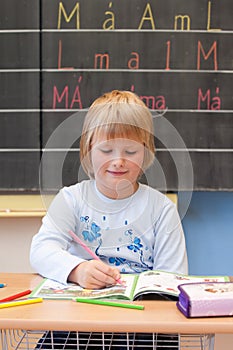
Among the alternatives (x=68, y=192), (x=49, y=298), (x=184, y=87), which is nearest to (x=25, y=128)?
(x=184, y=87)

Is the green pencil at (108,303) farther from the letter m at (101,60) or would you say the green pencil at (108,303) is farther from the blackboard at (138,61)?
the letter m at (101,60)

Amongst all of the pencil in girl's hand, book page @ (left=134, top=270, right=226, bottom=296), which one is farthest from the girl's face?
book page @ (left=134, top=270, right=226, bottom=296)

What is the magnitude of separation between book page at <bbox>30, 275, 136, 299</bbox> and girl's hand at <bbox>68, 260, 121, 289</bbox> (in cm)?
1

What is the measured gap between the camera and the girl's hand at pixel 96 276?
1193mm

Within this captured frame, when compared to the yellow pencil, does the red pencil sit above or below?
below

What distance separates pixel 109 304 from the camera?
3.47 ft

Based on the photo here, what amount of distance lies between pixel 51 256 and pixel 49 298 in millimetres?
228

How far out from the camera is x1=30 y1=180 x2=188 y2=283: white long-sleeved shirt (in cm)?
139

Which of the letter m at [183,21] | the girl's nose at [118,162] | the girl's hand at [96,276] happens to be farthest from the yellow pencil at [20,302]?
the letter m at [183,21]

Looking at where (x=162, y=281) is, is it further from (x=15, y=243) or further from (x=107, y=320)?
(x=15, y=243)

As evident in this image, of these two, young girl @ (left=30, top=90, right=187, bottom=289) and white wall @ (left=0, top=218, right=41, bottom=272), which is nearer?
young girl @ (left=30, top=90, right=187, bottom=289)

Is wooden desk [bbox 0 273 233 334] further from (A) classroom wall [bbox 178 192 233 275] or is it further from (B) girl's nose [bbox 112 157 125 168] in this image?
(A) classroom wall [bbox 178 192 233 275]

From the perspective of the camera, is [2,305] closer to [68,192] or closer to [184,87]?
[68,192]

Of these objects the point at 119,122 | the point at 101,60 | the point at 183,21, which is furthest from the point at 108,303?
the point at 183,21
